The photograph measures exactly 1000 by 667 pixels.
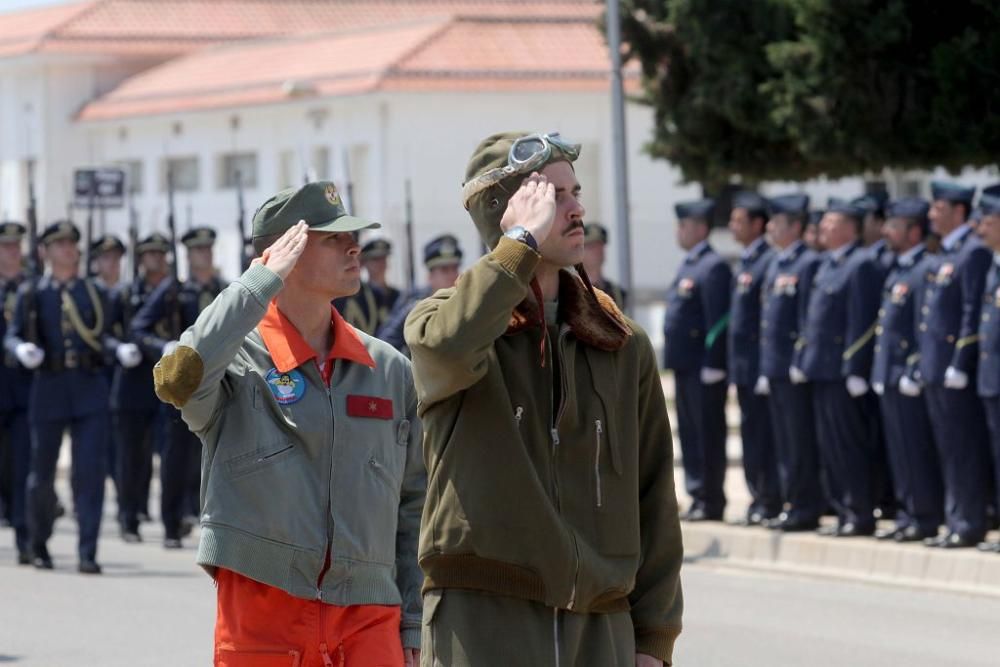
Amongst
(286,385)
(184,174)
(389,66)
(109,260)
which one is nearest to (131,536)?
(109,260)

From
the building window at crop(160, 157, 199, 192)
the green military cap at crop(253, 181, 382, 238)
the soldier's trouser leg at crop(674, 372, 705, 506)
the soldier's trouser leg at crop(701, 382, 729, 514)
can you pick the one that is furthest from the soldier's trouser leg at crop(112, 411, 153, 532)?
the building window at crop(160, 157, 199, 192)

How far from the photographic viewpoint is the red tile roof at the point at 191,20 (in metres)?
49.1

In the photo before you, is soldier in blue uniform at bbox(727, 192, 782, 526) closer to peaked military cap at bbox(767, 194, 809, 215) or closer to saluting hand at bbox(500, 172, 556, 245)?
peaked military cap at bbox(767, 194, 809, 215)

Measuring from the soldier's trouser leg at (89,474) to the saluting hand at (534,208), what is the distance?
9.28 meters

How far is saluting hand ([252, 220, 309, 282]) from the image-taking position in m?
5.67

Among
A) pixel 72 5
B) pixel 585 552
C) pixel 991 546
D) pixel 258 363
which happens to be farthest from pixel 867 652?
pixel 72 5

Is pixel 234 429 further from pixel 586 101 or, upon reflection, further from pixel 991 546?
pixel 586 101

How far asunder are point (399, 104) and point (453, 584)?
35.3m

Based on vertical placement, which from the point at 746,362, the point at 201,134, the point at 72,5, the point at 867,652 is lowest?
the point at 867,652

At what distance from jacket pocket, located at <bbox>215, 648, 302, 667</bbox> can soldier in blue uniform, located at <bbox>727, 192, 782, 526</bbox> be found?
29.6 feet

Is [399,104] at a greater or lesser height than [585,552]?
greater

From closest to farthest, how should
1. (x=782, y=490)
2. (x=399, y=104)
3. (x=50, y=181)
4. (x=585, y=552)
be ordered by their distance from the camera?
1. (x=585, y=552)
2. (x=782, y=490)
3. (x=399, y=104)
4. (x=50, y=181)

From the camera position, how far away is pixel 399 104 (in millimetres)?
39594

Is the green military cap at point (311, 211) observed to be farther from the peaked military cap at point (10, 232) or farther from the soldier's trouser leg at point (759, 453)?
the peaked military cap at point (10, 232)
